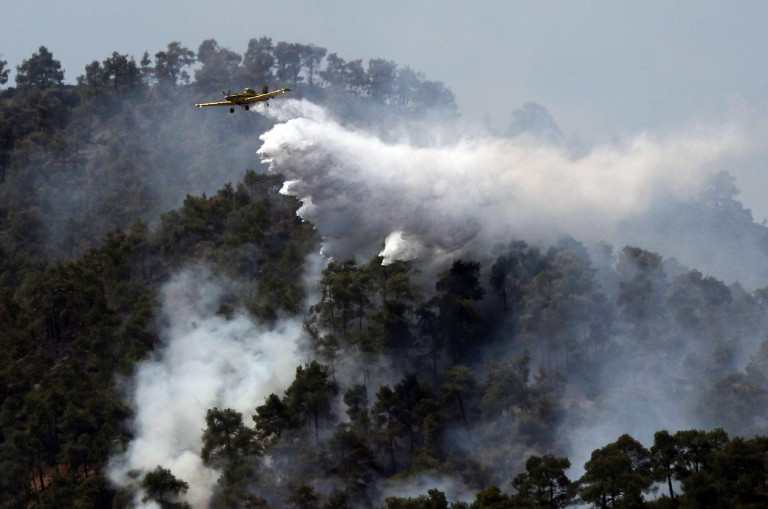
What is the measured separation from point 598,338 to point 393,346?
1893 cm

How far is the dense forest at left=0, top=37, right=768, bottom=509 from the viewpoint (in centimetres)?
8625

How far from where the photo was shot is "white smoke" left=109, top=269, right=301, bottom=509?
95.1 meters

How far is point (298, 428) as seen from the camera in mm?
93000

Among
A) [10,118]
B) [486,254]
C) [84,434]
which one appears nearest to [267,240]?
[486,254]

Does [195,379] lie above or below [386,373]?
above

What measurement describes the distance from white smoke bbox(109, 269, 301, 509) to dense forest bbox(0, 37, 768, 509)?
0.37 m

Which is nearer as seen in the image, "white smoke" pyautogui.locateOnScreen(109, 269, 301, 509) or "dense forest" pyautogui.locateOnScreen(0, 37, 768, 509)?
"dense forest" pyautogui.locateOnScreen(0, 37, 768, 509)

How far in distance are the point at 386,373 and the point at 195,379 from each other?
55.9 ft

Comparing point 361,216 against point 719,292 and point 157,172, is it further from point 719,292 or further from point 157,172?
point 157,172

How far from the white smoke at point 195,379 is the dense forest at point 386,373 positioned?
371mm

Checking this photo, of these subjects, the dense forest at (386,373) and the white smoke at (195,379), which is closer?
the dense forest at (386,373)

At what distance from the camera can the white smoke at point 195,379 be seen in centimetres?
9512

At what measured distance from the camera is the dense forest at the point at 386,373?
86250 millimetres

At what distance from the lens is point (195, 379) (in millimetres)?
105188
